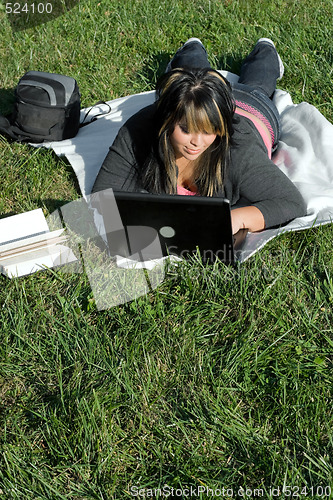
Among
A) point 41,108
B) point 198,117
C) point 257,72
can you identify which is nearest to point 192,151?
point 198,117

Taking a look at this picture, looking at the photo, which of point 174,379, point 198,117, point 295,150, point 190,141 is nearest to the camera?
point 174,379

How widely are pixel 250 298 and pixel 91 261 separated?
3.20 ft

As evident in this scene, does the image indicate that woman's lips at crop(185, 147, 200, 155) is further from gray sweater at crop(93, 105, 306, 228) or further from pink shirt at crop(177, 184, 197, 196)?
pink shirt at crop(177, 184, 197, 196)

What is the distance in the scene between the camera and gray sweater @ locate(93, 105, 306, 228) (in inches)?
141

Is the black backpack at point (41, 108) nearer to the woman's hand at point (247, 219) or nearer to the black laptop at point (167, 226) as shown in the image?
the black laptop at point (167, 226)

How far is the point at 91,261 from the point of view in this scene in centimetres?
363

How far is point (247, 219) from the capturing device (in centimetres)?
357

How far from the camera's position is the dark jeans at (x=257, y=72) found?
4375 mm

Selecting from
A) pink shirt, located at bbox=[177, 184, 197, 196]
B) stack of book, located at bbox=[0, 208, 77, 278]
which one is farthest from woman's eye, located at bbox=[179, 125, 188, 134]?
stack of book, located at bbox=[0, 208, 77, 278]

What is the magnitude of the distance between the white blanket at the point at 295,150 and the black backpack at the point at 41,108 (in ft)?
0.45

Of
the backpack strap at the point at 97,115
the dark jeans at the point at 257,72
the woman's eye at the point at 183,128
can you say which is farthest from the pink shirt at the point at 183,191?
the backpack strap at the point at 97,115

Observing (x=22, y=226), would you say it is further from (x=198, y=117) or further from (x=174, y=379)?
(x=174, y=379)

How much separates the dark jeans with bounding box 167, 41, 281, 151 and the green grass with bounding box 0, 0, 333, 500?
1087mm

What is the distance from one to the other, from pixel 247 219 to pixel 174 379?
1090 mm
